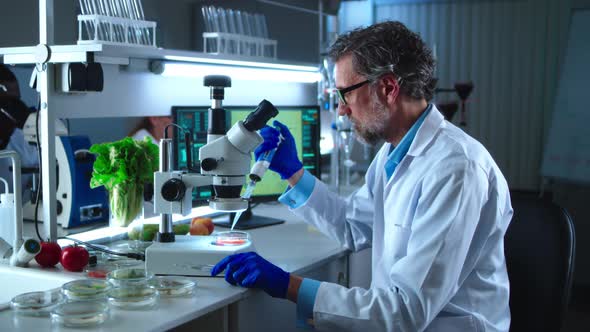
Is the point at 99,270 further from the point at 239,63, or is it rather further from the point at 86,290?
the point at 239,63

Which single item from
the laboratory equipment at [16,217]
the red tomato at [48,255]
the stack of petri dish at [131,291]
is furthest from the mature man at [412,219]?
the laboratory equipment at [16,217]

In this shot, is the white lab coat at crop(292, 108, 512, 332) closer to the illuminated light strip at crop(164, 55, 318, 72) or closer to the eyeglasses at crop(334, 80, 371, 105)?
the eyeglasses at crop(334, 80, 371, 105)

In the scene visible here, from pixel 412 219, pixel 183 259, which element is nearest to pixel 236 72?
pixel 183 259

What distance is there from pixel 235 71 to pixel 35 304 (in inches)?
51.8

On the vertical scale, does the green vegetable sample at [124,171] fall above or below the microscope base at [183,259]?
above

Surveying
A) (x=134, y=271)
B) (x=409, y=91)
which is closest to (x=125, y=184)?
(x=134, y=271)

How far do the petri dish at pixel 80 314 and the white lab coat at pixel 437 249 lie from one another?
1.60 feet

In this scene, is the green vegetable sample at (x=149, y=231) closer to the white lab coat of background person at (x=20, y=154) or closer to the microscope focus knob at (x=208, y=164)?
the microscope focus knob at (x=208, y=164)

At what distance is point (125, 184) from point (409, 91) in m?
0.95

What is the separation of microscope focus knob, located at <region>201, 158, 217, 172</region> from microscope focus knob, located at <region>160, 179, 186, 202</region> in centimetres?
11

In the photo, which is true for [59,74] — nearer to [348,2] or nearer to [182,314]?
[182,314]

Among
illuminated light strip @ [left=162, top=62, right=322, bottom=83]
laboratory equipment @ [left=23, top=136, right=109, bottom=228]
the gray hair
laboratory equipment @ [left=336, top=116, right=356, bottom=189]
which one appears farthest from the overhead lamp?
the gray hair

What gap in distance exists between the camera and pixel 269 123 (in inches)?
96.2

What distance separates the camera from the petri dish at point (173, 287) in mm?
1487
